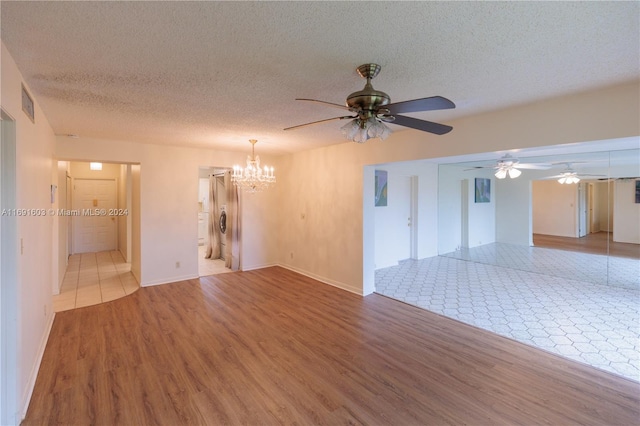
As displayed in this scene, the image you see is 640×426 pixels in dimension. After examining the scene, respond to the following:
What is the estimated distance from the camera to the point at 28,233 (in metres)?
2.43

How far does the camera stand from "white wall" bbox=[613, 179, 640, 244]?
16.2 feet

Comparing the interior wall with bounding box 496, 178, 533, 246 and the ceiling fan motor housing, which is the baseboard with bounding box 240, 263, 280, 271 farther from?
the interior wall with bounding box 496, 178, 533, 246

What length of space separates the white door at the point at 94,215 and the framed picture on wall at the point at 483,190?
1037 cm

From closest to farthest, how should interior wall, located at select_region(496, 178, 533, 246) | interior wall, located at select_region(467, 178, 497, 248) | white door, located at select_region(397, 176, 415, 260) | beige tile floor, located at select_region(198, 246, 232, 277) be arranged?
beige tile floor, located at select_region(198, 246, 232, 277)
white door, located at select_region(397, 176, 415, 260)
interior wall, located at select_region(496, 178, 533, 246)
interior wall, located at select_region(467, 178, 497, 248)

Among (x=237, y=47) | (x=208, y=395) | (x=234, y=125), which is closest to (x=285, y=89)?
(x=237, y=47)

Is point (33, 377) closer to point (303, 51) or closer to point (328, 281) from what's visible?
point (303, 51)

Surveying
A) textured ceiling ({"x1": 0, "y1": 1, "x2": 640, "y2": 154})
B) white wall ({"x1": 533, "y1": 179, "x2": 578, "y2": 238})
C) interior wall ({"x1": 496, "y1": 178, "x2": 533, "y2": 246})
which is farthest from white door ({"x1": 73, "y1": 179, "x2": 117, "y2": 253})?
→ white wall ({"x1": 533, "y1": 179, "x2": 578, "y2": 238})

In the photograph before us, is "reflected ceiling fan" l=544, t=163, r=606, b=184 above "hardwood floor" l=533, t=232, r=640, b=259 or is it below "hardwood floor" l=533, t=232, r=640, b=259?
above

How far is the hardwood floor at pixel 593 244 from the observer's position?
518 cm

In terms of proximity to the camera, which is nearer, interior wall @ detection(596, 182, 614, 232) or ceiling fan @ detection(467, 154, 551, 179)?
interior wall @ detection(596, 182, 614, 232)

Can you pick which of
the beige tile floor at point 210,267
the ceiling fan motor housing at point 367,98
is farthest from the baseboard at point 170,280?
the ceiling fan motor housing at point 367,98

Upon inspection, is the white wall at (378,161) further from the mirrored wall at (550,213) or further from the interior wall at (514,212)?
the mirrored wall at (550,213)

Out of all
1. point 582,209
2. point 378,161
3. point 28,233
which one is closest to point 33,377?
point 28,233

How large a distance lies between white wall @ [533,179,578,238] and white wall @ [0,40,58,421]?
9.46 meters
